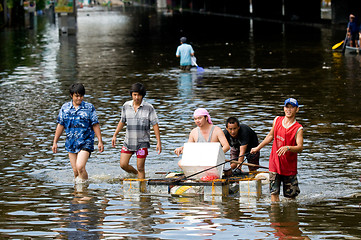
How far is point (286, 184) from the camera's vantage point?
32.0 feet

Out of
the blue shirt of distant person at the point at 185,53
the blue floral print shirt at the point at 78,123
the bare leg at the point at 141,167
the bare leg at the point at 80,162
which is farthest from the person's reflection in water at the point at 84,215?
the blue shirt of distant person at the point at 185,53

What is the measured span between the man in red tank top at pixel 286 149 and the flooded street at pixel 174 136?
27 centimetres

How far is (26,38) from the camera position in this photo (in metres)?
49.7

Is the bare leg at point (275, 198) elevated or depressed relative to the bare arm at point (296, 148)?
depressed

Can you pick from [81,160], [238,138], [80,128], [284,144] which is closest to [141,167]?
[81,160]

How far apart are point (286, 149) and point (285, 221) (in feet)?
2.91

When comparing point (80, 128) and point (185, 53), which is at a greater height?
point (185, 53)

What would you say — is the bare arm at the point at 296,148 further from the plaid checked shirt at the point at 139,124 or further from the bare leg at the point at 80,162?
the bare leg at the point at 80,162

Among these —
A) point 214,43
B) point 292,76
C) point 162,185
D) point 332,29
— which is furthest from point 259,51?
point 162,185

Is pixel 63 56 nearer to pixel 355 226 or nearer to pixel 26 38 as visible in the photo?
pixel 26 38

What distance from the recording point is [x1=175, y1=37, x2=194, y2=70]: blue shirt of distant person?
2722 cm

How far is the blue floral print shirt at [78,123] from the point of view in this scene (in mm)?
11117

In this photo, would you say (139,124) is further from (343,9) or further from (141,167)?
(343,9)

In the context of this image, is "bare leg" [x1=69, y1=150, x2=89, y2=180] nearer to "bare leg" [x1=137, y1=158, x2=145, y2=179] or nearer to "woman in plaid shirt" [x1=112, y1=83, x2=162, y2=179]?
"woman in plaid shirt" [x1=112, y1=83, x2=162, y2=179]
